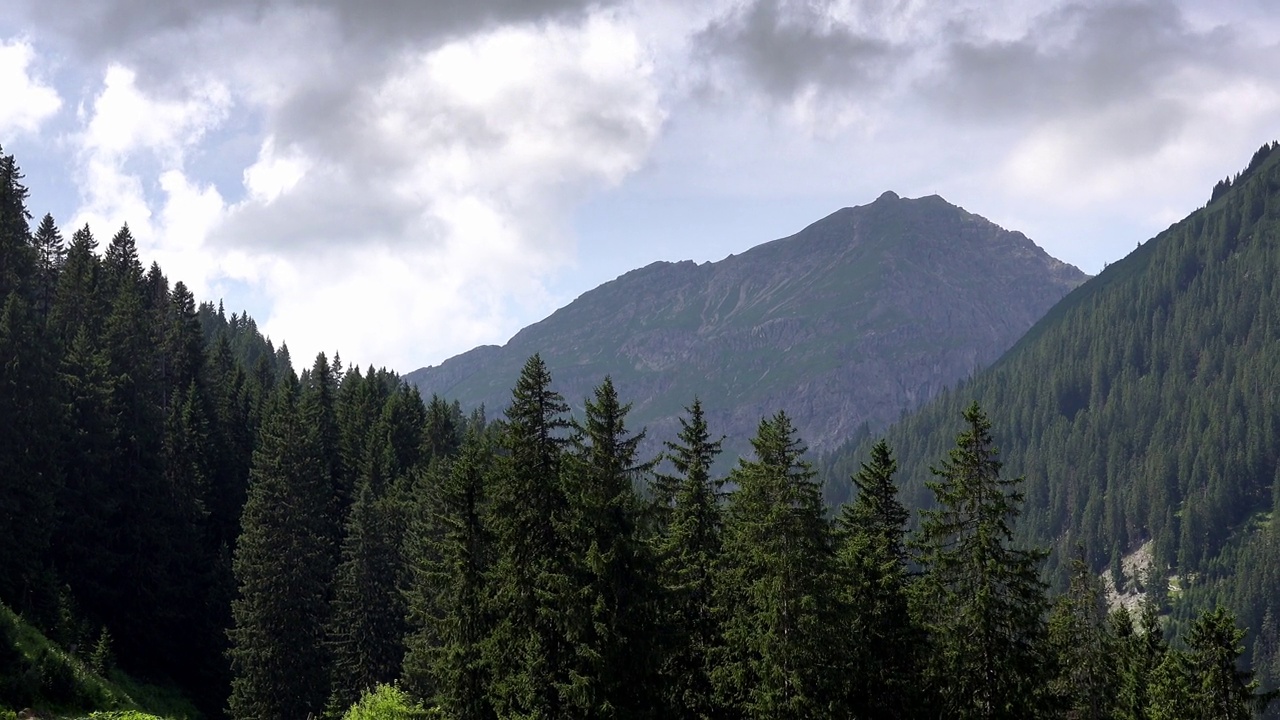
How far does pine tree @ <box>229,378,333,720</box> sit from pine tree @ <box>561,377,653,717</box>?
96.5ft

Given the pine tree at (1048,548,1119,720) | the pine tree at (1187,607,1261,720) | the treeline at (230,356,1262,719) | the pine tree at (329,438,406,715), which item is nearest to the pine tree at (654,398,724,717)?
the treeline at (230,356,1262,719)

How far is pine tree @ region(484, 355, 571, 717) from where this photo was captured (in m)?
35.9

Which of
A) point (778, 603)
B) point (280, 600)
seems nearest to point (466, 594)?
point (778, 603)

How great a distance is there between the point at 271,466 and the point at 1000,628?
4663 centimetres

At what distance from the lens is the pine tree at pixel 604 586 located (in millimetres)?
35562

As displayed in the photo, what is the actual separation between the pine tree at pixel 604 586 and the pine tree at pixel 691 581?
3.37 ft

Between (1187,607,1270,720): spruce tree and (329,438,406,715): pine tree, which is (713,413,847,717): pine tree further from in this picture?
(329,438,406,715): pine tree

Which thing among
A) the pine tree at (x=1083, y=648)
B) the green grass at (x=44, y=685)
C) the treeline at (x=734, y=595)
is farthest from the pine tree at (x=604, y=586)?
the pine tree at (x=1083, y=648)

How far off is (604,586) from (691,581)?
156 inches

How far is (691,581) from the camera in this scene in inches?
1532

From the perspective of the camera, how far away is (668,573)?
39438 mm

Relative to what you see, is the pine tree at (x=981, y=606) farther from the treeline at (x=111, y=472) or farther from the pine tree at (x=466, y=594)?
the treeline at (x=111, y=472)

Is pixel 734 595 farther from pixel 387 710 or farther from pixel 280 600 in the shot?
pixel 280 600

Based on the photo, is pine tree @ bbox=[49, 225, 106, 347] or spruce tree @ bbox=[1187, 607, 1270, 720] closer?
spruce tree @ bbox=[1187, 607, 1270, 720]
